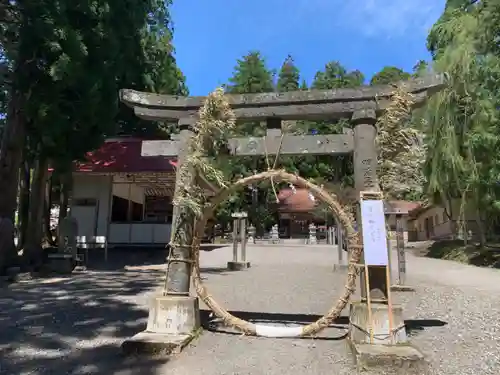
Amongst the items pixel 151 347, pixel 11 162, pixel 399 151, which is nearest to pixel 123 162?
pixel 11 162

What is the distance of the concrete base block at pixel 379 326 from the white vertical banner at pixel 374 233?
547 mm

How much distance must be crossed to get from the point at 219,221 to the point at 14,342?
80.8ft

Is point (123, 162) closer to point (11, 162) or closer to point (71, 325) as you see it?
point (11, 162)

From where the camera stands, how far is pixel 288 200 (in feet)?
124

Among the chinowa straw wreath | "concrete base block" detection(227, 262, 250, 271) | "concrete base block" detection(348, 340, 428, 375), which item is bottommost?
"concrete base block" detection(348, 340, 428, 375)

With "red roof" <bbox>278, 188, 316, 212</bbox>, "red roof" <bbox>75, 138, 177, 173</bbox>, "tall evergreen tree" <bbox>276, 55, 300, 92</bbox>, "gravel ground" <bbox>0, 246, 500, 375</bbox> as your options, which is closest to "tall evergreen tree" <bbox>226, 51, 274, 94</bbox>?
"tall evergreen tree" <bbox>276, 55, 300, 92</bbox>

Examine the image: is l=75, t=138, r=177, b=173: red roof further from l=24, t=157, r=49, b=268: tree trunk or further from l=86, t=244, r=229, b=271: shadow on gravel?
l=86, t=244, r=229, b=271: shadow on gravel

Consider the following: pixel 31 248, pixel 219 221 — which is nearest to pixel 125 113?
pixel 31 248

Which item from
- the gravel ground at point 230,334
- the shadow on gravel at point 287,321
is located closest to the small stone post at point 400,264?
the gravel ground at point 230,334

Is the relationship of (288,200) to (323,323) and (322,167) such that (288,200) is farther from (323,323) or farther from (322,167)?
(323,323)

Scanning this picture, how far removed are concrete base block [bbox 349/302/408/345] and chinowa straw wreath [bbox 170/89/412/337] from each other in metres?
0.50

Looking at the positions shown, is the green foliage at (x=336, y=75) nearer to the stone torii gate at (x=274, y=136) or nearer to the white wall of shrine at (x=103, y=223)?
the white wall of shrine at (x=103, y=223)

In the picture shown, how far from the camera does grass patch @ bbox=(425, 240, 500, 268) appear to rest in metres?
16.2

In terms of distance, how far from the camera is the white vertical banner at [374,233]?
4.84 metres
